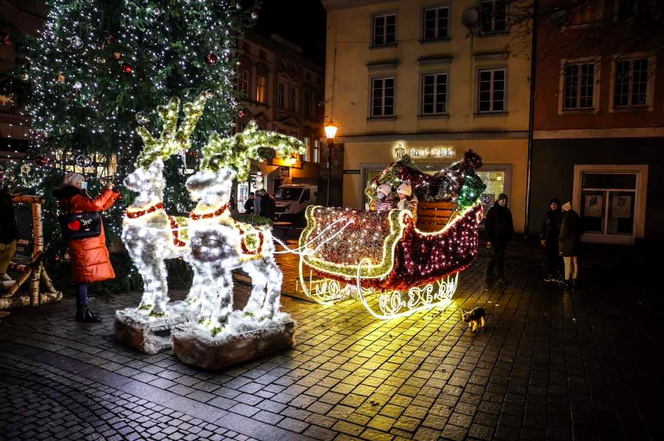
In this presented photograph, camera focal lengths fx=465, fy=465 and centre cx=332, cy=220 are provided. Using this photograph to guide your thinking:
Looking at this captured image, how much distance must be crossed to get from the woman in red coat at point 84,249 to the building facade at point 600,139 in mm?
17519

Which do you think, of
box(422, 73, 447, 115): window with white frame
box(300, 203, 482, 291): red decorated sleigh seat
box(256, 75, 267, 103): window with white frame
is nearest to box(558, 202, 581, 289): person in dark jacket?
box(300, 203, 482, 291): red decorated sleigh seat

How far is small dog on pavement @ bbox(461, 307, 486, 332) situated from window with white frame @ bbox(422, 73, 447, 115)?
16.1 meters

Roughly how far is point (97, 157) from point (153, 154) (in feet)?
13.4

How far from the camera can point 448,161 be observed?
837 inches

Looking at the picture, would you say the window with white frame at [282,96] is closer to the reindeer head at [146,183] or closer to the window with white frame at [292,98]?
the window with white frame at [292,98]

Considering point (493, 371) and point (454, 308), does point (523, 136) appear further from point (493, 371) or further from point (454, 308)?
point (493, 371)

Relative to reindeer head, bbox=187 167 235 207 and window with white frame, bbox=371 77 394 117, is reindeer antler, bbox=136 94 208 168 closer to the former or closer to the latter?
reindeer head, bbox=187 167 235 207

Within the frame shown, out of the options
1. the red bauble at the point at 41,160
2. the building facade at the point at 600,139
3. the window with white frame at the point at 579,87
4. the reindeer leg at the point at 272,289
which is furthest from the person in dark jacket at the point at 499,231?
the window with white frame at the point at 579,87

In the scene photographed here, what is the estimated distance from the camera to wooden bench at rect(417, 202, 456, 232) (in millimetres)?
8692

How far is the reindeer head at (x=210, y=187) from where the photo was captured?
16.3ft

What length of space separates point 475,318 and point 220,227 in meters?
3.91

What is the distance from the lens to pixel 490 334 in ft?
21.8

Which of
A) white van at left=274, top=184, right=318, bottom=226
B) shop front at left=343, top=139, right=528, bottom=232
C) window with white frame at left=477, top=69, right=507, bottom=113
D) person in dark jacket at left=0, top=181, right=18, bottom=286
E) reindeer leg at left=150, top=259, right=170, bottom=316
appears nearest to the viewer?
reindeer leg at left=150, top=259, right=170, bottom=316

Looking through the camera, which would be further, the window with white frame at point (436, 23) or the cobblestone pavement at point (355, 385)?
the window with white frame at point (436, 23)
